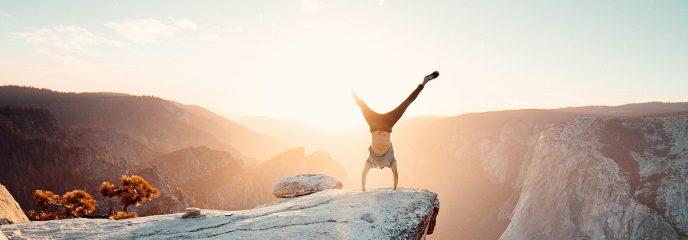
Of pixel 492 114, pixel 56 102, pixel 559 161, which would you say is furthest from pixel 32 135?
pixel 492 114

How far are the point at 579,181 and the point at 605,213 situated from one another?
7.21 metres

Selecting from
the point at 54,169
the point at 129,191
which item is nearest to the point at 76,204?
the point at 129,191

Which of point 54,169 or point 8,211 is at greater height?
point 8,211

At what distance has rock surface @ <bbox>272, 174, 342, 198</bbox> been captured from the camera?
70.1 ft

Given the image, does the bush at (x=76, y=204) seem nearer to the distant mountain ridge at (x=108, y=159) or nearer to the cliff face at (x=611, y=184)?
the distant mountain ridge at (x=108, y=159)

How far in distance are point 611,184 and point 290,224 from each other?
190ft

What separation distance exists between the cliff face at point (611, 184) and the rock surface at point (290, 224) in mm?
49660

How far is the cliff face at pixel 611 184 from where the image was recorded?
151ft

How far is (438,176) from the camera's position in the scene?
397 feet

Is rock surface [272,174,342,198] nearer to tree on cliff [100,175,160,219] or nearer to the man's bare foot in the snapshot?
tree on cliff [100,175,160,219]

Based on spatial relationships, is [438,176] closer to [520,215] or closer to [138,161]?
[520,215]

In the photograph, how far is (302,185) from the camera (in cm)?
2166

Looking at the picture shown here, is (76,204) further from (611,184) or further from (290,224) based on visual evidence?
(611,184)

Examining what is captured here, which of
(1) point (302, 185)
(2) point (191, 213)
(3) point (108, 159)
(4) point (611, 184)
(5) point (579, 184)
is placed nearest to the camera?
(2) point (191, 213)
